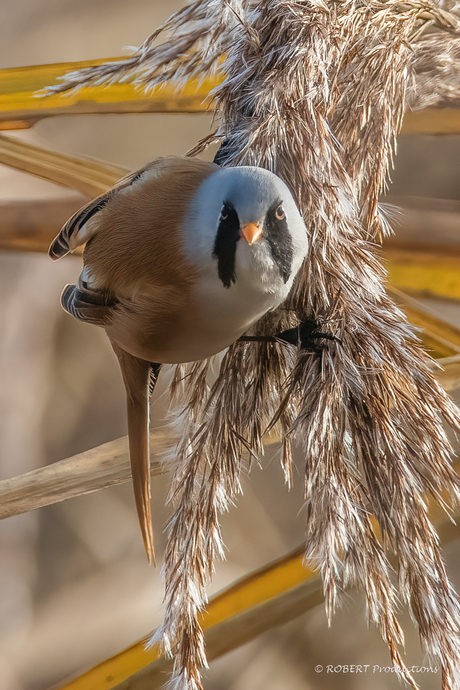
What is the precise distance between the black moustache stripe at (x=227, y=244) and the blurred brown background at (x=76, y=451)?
25.4 inches

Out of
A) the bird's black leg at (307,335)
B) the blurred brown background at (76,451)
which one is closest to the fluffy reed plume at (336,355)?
the bird's black leg at (307,335)

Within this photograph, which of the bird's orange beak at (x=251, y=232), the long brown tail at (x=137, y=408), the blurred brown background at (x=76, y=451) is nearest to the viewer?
the bird's orange beak at (x=251, y=232)

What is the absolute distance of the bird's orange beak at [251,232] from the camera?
36 centimetres

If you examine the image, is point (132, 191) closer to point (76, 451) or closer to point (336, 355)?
point (336, 355)

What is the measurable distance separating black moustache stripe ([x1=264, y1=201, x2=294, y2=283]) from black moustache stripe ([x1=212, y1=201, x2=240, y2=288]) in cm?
2

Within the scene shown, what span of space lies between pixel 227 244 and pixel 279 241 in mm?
41

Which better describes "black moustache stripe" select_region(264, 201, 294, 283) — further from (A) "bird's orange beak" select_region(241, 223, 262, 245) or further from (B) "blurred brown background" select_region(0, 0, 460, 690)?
(B) "blurred brown background" select_region(0, 0, 460, 690)

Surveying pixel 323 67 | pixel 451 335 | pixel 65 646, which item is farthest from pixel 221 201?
pixel 65 646

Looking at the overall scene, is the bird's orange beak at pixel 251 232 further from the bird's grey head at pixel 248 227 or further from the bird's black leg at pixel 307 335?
the bird's black leg at pixel 307 335

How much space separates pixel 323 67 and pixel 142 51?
21 centimetres

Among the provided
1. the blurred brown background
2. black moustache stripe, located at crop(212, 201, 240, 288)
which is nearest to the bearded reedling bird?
black moustache stripe, located at crop(212, 201, 240, 288)

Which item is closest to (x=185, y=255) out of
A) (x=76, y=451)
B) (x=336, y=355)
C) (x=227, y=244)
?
(x=227, y=244)

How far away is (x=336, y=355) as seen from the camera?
0.45 metres

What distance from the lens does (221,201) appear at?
1.31 feet
